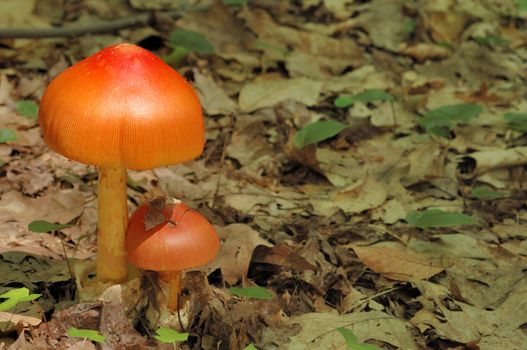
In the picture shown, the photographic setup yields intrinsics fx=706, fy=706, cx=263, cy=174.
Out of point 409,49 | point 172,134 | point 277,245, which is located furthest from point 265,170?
point 409,49

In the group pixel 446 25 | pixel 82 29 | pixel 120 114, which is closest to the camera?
pixel 120 114

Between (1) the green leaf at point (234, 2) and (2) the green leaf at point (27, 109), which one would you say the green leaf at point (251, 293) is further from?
(1) the green leaf at point (234, 2)

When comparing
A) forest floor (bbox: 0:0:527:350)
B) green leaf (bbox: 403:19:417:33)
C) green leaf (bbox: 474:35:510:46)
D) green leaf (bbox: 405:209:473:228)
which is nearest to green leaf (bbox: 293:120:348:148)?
forest floor (bbox: 0:0:527:350)

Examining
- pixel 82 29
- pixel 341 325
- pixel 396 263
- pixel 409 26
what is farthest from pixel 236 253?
pixel 409 26

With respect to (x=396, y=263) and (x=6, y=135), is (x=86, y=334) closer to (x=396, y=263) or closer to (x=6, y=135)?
(x=396, y=263)

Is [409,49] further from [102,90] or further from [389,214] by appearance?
[102,90]
